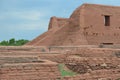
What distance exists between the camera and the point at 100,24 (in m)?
23.6

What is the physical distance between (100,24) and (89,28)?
111 cm

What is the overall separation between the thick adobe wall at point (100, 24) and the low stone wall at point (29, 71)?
13613 millimetres

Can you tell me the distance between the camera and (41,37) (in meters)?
26.3

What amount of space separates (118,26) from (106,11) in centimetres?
169

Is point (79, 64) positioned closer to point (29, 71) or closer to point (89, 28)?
point (29, 71)

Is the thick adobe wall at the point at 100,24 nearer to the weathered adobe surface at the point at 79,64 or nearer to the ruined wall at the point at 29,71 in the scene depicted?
the weathered adobe surface at the point at 79,64

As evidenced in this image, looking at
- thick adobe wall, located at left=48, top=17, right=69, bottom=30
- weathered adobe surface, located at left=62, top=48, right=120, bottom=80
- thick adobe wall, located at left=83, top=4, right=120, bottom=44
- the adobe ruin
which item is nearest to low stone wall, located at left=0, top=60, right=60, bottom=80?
the adobe ruin

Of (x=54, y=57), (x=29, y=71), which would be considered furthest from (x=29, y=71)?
(x=54, y=57)

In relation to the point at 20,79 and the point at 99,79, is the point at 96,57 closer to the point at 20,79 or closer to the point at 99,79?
the point at 99,79

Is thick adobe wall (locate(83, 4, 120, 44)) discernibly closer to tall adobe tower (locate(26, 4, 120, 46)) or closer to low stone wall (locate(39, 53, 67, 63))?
tall adobe tower (locate(26, 4, 120, 46))

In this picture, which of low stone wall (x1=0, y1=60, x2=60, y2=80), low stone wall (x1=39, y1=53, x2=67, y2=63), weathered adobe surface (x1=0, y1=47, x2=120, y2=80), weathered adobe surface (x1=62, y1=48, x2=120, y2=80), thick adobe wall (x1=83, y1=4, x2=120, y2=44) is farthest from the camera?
thick adobe wall (x1=83, y1=4, x2=120, y2=44)

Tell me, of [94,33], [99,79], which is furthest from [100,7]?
[99,79]

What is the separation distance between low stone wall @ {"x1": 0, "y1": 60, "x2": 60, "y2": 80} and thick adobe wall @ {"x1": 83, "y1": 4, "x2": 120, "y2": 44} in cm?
1361

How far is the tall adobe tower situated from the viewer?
74.6 ft
